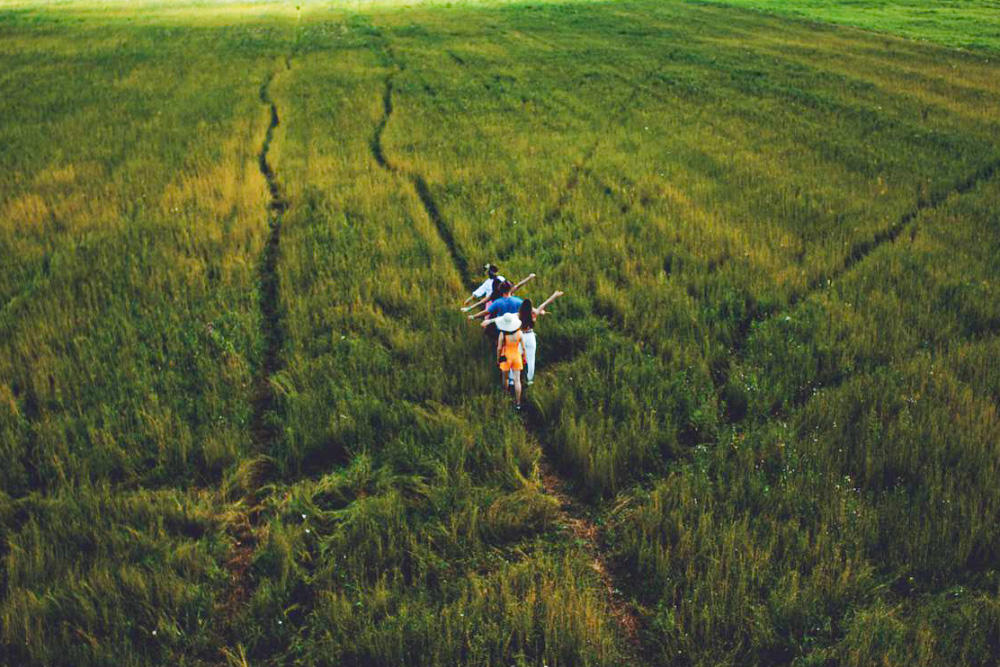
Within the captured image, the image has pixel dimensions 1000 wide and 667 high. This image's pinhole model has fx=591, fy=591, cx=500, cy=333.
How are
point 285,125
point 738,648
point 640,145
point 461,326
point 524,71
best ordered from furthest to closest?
point 524,71 → point 285,125 → point 640,145 → point 461,326 → point 738,648

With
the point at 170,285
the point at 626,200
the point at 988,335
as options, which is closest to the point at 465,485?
the point at 170,285

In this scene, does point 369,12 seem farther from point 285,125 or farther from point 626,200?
point 626,200

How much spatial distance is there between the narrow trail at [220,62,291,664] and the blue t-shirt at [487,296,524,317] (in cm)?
259

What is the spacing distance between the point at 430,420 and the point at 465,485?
979 mm

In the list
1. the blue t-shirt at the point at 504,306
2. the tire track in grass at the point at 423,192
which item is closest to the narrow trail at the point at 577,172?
the tire track in grass at the point at 423,192

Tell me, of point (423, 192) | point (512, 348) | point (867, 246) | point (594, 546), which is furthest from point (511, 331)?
point (423, 192)

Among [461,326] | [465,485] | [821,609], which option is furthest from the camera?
[461,326]

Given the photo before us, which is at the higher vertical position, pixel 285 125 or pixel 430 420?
pixel 285 125

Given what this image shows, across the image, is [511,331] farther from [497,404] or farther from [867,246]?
[867,246]

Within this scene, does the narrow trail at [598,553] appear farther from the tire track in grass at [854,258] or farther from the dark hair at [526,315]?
the tire track in grass at [854,258]

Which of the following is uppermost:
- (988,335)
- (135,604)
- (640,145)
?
(640,145)

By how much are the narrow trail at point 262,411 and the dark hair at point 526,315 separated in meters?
2.75

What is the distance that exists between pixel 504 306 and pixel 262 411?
2.88 meters

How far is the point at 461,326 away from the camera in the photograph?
7523 millimetres
